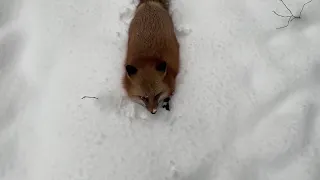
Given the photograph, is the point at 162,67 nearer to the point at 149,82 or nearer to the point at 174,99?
the point at 149,82

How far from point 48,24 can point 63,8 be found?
0.30 meters

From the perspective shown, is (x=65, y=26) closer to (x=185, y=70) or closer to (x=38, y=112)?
(x=38, y=112)

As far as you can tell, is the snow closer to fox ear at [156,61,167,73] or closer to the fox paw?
the fox paw

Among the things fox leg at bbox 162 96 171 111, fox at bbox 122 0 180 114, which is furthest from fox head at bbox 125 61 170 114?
fox leg at bbox 162 96 171 111

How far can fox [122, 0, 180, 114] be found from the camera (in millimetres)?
4121

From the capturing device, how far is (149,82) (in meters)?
4.11

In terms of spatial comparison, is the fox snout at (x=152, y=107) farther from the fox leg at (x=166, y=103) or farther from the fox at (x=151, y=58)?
the fox leg at (x=166, y=103)

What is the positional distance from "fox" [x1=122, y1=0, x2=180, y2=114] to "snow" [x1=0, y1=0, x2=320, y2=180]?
164mm

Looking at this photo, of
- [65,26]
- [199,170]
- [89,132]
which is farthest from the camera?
[65,26]

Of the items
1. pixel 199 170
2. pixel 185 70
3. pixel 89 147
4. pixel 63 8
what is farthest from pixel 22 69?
pixel 199 170

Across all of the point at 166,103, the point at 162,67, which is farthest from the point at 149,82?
the point at 166,103

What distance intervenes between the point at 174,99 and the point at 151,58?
1.69ft

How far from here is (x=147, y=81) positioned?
13.5ft

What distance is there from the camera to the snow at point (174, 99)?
12.9 ft
